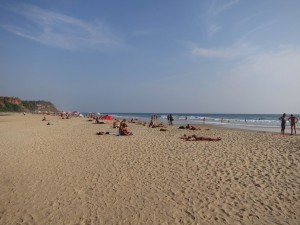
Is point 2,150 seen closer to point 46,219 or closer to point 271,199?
point 46,219

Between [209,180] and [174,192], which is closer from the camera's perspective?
[174,192]

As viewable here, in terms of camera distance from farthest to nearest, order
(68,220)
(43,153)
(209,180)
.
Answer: (43,153) < (209,180) < (68,220)

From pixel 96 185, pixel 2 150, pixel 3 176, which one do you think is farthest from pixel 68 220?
pixel 2 150

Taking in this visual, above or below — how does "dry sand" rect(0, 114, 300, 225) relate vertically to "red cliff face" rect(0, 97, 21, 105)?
below

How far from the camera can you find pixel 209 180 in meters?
8.08

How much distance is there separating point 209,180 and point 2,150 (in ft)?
32.3

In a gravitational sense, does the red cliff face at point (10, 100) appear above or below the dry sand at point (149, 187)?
above

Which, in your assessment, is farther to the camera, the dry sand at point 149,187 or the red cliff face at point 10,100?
the red cliff face at point 10,100

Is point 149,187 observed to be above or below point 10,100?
below

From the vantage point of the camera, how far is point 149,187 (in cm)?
751

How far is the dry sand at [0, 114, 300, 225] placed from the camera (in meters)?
5.79

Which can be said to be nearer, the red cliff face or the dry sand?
the dry sand

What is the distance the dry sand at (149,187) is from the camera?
5.79 metres

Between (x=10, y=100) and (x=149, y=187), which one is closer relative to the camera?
(x=149, y=187)
